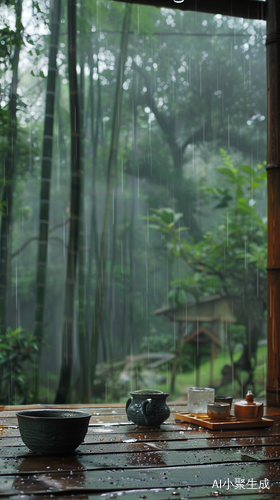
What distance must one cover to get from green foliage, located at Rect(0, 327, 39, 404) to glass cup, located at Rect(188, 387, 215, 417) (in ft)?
8.16

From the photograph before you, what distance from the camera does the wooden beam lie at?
2.69m

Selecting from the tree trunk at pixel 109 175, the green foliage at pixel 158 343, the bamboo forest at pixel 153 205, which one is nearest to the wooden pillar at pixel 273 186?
the tree trunk at pixel 109 175

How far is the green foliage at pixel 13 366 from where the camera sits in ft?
13.5

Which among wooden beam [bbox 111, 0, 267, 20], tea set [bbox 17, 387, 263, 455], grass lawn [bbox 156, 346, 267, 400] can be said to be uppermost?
wooden beam [bbox 111, 0, 267, 20]

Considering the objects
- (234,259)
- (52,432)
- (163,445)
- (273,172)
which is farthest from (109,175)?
(52,432)

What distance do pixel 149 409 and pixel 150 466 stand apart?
0.43m

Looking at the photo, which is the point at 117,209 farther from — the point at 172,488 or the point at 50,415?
the point at 172,488

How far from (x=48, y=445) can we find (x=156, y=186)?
4.75m

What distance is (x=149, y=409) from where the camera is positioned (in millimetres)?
1569

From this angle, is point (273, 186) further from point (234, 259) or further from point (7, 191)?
point (234, 259)

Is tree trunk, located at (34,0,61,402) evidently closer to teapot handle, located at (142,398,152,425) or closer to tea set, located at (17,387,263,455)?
tea set, located at (17,387,263,455)

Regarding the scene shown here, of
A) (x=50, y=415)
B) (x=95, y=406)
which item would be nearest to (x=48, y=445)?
(x=50, y=415)

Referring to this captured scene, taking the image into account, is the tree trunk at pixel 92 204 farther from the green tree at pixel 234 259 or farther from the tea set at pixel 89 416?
the tea set at pixel 89 416

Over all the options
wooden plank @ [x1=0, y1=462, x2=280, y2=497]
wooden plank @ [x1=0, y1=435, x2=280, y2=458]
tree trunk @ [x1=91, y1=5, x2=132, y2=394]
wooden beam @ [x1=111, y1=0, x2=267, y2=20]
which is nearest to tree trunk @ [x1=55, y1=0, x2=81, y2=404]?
tree trunk @ [x1=91, y1=5, x2=132, y2=394]
